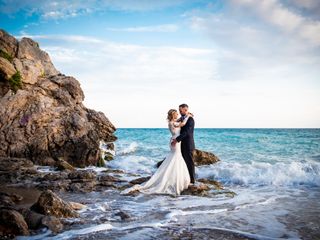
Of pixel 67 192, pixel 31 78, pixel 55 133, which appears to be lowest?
pixel 67 192

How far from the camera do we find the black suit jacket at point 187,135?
1155 cm

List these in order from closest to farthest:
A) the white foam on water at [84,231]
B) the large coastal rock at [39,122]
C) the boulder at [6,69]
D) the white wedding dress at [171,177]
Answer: the white foam on water at [84,231] → the white wedding dress at [171,177] → the large coastal rock at [39,122] → the boulder at [6,69]

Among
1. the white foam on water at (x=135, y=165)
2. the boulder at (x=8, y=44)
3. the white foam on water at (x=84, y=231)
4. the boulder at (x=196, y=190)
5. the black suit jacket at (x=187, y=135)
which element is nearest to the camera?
the white foam on water at (x=84, y=231)

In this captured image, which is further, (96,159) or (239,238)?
(96,159)

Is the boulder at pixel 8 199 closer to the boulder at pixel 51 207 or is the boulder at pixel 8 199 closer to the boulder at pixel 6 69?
the boulder at pixel 51 207

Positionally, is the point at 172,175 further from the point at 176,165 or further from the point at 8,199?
the point at 8,199

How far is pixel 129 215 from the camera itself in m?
7.66

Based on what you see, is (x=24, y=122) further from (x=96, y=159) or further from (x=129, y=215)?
(x=129, y=215)

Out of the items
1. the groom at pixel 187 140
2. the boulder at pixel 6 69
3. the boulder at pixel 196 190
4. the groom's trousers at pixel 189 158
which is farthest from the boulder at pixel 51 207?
the boulder at pixel 6 69

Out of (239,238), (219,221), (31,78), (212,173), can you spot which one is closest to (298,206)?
(219,221)

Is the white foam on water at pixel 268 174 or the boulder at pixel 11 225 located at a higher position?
the boulder at pixel 11 225

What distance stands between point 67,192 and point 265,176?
31.0 ft

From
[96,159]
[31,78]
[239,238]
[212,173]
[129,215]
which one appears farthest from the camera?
[31,78]

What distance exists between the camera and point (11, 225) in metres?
5.80
